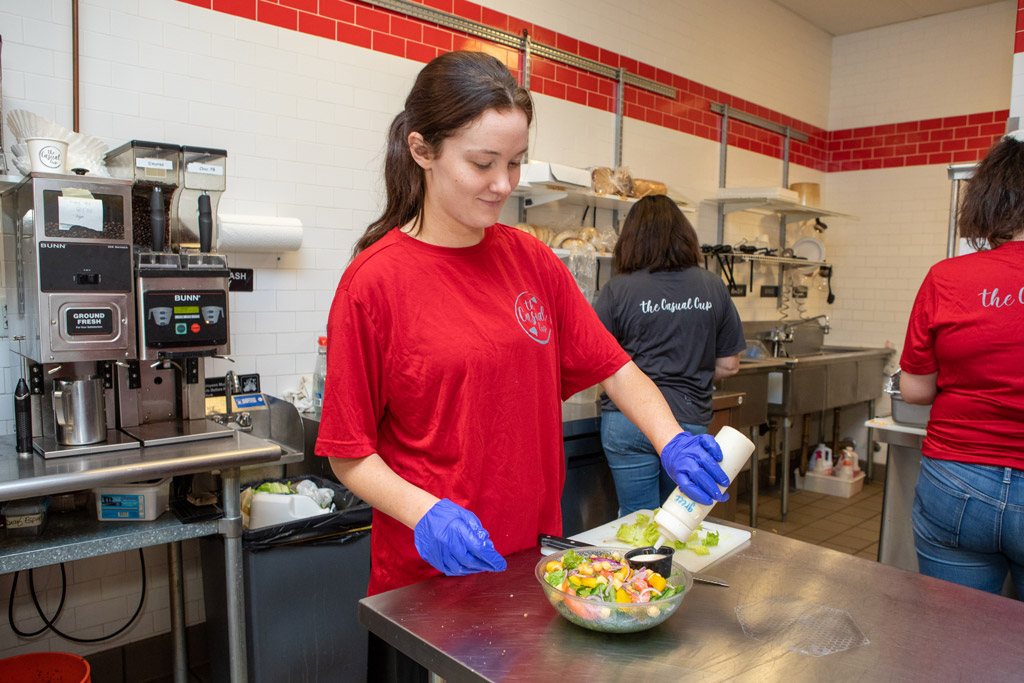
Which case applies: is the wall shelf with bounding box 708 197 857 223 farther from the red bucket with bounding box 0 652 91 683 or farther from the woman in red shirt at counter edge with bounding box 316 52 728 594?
the red bucket with bounding box 0 652 91 683

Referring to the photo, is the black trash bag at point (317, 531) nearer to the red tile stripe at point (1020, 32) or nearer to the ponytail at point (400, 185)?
the ponytail at point (400, 185)

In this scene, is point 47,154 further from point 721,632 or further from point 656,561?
point 721,632

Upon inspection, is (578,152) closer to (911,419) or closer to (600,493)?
(600,493)

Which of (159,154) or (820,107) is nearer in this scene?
(159,154)

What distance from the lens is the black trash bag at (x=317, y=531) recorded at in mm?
2385

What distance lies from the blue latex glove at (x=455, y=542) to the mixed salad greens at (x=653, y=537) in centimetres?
41

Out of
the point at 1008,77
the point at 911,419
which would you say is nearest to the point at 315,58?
the point at 911,419

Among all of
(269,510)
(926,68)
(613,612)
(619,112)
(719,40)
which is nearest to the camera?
(613,612)

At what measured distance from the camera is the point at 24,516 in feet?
6.81

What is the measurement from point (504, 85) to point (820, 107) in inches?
241

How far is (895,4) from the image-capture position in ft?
19.0

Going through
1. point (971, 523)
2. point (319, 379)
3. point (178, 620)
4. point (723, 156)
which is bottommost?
point (178, 620)

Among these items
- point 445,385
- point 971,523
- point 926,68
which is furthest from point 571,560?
point 926,68

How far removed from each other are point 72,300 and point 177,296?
283mm
